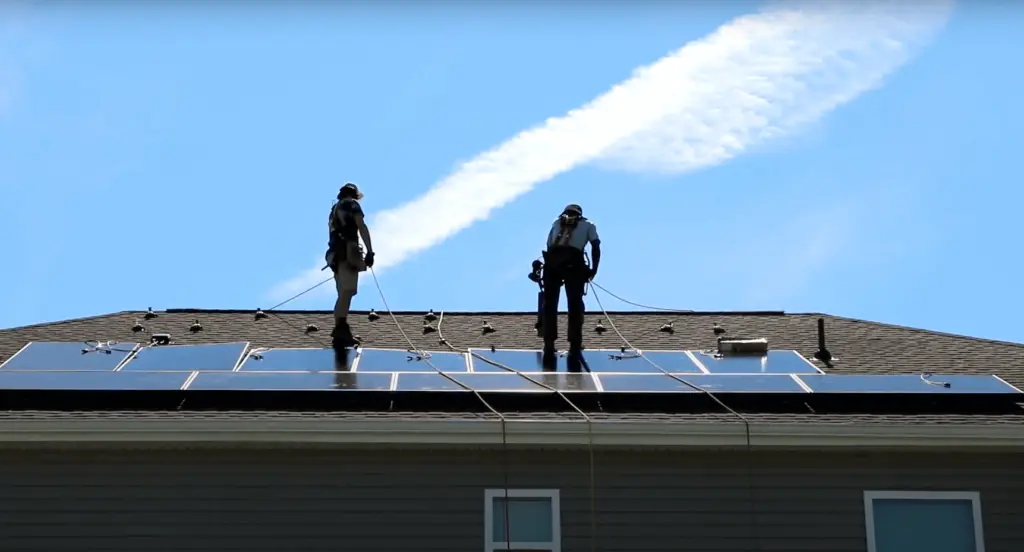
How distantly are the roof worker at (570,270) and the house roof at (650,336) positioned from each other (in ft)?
2.55

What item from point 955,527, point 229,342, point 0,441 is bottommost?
point 955,527

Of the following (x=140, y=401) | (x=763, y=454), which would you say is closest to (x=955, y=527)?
(x=763, y=454)

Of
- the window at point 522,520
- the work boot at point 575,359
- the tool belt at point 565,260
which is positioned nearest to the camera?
the window at point 522,520

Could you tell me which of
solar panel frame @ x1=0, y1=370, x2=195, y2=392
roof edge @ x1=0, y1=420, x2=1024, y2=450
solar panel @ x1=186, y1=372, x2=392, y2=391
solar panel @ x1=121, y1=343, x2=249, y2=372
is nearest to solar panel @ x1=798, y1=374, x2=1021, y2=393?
roof edge @ x1=0, y1=420, x2=1024, y2=450

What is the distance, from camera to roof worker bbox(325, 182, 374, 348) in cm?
1416

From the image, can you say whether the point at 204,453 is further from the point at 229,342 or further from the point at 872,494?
the point at 872,494

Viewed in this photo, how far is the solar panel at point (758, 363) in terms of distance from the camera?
13000 mm

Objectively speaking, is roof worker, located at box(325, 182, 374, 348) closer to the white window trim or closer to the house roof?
the house roof

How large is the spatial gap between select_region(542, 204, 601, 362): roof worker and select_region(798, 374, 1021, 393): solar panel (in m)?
2.64

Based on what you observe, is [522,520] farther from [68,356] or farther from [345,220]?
[68,356]

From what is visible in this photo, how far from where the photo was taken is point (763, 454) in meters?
11.2

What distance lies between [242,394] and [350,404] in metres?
0.94

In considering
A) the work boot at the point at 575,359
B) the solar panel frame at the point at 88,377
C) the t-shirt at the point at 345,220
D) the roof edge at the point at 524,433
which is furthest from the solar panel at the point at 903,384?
the solar panel frame at the point at 88,377

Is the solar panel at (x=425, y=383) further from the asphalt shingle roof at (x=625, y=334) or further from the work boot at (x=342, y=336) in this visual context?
the asphalt shingle roof at (x=625, y=334)
